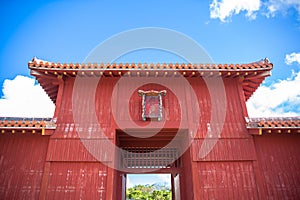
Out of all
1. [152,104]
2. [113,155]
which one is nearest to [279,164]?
[152,104]

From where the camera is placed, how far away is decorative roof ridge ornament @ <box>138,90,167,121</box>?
7.89 m

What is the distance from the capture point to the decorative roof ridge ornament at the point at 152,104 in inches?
311

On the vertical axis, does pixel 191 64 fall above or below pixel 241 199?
above

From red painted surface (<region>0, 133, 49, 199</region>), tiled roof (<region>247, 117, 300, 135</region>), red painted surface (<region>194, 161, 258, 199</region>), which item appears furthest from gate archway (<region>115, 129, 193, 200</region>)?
red painted surface (<region>0, 133, 49, 199</region>)

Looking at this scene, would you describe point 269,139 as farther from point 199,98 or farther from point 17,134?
point 17,134

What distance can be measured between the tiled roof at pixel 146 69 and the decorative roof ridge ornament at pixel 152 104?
79cm

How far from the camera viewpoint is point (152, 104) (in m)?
8.16

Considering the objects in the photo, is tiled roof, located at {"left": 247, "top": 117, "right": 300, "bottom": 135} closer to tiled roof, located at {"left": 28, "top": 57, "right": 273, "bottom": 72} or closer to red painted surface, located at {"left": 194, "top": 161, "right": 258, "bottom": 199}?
red painted surface, located at {"left": 194, "top": 161, "right": 258, "bottom": 199}

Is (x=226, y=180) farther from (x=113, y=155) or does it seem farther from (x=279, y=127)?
(x=113, y=155)

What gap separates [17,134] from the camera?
7645 mm

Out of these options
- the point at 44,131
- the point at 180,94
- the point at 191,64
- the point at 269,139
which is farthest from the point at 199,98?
the point at 44,131

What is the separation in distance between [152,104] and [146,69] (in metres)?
1.39

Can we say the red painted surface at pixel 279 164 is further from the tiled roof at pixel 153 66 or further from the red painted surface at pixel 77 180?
the red painted surface at pixel 77 180

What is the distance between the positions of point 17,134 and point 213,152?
721 cm
